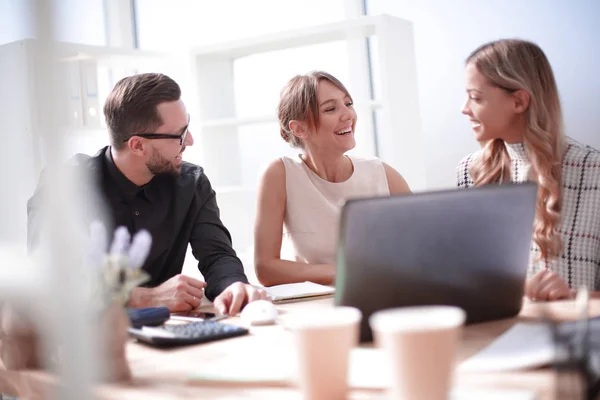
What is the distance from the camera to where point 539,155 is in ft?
6.92

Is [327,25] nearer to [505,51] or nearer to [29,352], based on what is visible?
[505,51]

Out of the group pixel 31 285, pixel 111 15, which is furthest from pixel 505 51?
pixel 111 15

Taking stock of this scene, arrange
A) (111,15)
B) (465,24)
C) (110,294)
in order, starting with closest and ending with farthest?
(110,294), (465,24), (111,15)

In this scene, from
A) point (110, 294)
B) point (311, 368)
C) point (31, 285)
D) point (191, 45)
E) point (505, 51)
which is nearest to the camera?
point (31, 285)

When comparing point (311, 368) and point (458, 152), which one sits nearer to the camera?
point (311, 368)

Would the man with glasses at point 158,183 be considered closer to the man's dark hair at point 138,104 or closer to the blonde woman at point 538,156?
the man's dark hair at point 138,104

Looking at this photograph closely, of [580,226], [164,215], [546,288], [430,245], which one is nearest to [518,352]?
[430,245]

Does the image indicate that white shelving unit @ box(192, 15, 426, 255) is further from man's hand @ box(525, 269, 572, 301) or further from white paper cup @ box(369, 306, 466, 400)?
white paper cup @ box(369, 306, 466, 400)

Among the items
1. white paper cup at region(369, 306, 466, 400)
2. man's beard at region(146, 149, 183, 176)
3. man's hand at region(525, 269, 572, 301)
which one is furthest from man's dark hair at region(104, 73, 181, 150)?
white paper cup at region(369, 306, 466, 400)

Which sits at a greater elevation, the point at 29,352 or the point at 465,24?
the point at 465,24

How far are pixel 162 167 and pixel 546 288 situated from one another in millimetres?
1381

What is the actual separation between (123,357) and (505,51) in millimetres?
1612

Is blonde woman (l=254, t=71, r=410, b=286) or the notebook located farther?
blonde woman (l=254, t=71, r=410, b=286)

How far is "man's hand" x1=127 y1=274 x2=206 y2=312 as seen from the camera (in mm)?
1741
